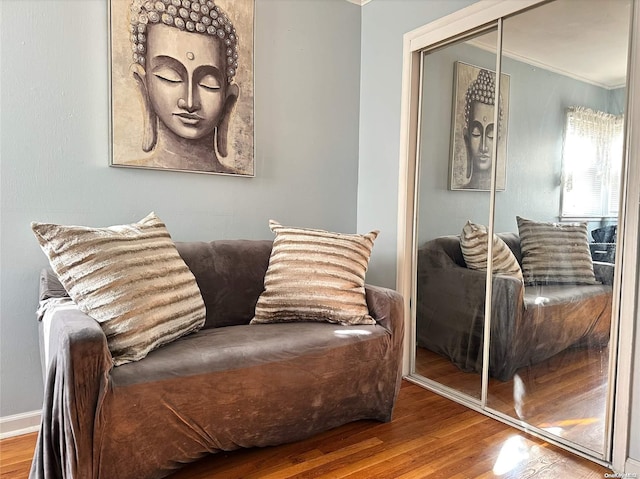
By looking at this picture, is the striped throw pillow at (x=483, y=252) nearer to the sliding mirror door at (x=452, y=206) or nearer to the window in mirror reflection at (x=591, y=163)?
the sliding mirror door at (x=452, y=206)

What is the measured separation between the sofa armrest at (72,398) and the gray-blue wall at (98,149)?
760 mm

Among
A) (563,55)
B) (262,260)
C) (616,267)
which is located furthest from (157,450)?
(563,55)

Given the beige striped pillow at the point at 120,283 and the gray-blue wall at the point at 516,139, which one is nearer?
the beige striped pillow at the point at 120,283

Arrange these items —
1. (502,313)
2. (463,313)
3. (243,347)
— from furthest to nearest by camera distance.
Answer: (463,313), (502,313), (243,347)

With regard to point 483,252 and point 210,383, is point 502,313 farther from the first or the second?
point 210,383

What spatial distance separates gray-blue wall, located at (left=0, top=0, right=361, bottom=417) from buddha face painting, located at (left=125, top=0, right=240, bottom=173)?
0.14 m

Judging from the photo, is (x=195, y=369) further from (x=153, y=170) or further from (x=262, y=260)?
(x=153, y=170)

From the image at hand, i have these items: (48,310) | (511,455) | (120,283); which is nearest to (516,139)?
(511,455)

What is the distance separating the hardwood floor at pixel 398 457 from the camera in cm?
167

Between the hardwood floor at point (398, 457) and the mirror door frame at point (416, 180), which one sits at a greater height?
the mirror door frame at point (416, 180)

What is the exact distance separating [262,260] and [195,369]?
0.85 metres

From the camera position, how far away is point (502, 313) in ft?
7.10

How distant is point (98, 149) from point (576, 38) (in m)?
2.24

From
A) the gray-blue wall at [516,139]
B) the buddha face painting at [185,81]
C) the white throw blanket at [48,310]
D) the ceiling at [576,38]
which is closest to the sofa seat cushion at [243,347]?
the white throw blanket at [48,310]
